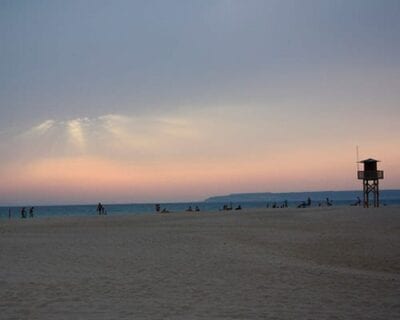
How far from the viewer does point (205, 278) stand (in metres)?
11.8

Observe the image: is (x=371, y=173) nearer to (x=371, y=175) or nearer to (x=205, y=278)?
(x=371, y=175)

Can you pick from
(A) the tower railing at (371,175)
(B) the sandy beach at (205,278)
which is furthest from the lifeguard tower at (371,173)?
(B) the sandy beach at (205,278)

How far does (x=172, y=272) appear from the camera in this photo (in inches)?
503

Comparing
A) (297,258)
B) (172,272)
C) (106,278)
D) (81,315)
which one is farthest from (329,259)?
(81,315)

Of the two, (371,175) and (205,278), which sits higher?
(371,175)

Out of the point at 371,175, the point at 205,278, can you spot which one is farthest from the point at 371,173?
the point at 205,278

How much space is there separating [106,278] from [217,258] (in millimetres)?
4595

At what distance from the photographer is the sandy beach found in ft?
27.7

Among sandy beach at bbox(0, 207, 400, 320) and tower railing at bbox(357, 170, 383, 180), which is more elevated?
tower railing at bbox(357, 170, 383, 180)

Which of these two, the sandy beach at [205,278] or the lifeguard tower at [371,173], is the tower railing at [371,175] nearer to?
the lifeguard tower at [371,173]

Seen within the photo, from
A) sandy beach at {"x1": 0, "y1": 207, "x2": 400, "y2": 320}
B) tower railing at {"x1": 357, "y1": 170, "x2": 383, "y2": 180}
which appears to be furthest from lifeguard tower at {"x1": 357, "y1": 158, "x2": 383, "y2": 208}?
sandy beach at {"x1": 0, "y1": 207, "x2": 400, "y2": 320}

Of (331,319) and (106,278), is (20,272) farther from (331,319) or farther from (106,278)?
(331,319)

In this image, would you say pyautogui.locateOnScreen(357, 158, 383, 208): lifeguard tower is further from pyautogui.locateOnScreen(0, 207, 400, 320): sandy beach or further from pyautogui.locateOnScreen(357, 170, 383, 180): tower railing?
pyautogui.locateOnScreen(0, 207, 400, 320): sandy beach

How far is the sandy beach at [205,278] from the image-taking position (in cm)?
844
